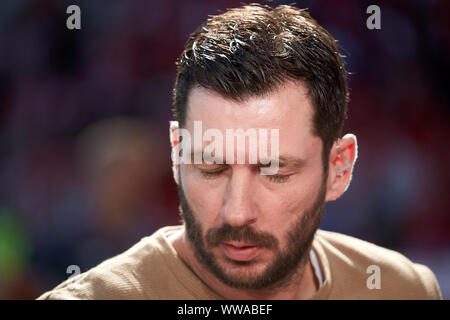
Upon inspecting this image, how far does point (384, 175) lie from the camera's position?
3.55 m

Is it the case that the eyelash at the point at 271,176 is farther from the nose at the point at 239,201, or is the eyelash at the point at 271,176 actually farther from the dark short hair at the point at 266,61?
the dark short hair at the point at 266,61

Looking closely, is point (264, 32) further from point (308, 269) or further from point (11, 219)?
point (11, 219)

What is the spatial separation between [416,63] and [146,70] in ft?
5.37

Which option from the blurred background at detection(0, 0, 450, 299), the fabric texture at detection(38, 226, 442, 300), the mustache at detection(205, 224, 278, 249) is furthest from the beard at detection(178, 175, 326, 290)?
the blurred background at detection(0, 0, 450, 299)

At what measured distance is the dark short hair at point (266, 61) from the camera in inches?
66.3

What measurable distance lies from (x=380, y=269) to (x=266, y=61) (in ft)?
3.26

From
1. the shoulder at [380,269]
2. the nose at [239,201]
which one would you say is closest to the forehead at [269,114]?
the nose at [239,201]

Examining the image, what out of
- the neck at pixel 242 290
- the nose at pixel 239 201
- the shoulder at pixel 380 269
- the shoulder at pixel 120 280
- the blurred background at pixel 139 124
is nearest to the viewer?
the nose at pixel 239 201

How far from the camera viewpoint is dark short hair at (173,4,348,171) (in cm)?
168

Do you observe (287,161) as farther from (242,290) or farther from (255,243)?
(242,290)

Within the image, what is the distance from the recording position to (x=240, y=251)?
67.2 inches

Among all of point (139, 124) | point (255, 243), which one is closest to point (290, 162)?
point (255, 243)

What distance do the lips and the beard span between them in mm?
17

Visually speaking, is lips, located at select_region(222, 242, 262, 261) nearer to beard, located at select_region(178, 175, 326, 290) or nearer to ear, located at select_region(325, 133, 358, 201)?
beard, located at select_region(178, 175, 326, 290)
